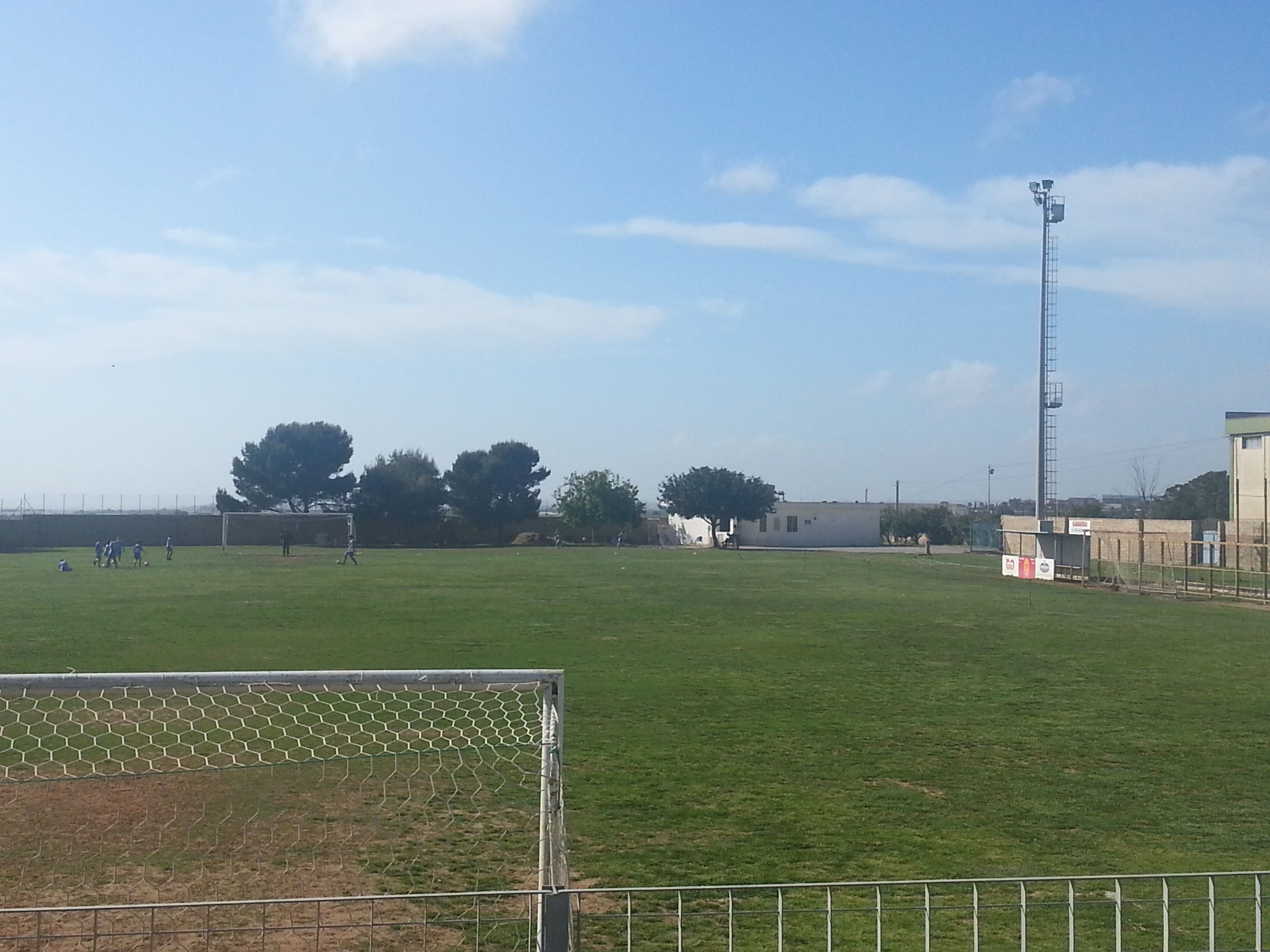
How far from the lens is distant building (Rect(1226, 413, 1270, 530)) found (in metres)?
55.8

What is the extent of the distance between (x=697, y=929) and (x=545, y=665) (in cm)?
1091

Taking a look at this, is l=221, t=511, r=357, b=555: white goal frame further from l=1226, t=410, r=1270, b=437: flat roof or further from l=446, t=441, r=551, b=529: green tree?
l=1226, t=410, r=1270, b=437: flat roof

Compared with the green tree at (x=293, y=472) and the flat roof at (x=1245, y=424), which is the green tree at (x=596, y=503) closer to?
the green tree at (x=293, y=472)

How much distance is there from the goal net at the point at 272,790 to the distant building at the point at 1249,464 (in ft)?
174

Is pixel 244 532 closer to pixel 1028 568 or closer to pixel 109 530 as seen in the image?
pixel 109 530

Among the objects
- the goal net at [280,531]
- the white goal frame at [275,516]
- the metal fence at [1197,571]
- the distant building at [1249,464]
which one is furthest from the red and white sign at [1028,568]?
the goal net at [280,531]

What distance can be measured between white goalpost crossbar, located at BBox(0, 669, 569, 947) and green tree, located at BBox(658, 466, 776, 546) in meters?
80.1

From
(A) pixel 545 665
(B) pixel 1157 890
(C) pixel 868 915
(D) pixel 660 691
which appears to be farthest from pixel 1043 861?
(A) pixel 545 665

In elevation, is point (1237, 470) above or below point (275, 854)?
above

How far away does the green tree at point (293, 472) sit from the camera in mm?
96312

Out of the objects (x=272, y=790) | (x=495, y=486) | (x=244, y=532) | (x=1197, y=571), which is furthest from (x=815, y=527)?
(x=272, y=790)

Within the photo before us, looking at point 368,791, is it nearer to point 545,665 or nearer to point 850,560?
point 545,665

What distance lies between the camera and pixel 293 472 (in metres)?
96.9

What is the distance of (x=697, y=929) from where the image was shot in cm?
672
